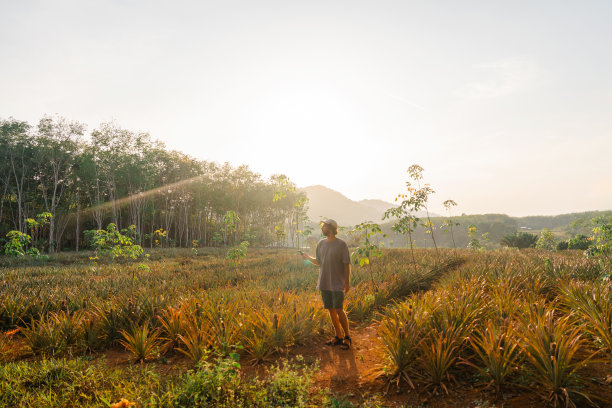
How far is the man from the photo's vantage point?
477cm

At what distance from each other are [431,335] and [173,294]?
19.8 feet

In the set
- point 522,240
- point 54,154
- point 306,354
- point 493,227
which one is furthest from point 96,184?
point 493,227

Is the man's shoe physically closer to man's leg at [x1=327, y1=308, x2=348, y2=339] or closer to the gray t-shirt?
Result: man's leg at [x1=327, y1=308, x2=348, y2=339]

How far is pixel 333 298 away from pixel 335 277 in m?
0.35

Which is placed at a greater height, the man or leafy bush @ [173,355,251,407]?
the man

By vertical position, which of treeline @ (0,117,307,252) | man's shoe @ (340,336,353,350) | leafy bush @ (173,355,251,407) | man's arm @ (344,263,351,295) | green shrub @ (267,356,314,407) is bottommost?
man's shoe @ (340,336,353,350)

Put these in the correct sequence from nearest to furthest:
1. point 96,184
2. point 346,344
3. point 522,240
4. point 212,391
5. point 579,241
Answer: point 212,391, point 346,344, point 579,241, point 522,240, point 96,184

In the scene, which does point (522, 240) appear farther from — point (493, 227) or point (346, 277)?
point (493, 227)

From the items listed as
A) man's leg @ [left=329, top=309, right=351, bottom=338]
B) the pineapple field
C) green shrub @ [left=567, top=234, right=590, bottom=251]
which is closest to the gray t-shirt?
man's leg @ [left=329, top=309, right=351, bottom=338]

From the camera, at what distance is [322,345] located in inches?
202

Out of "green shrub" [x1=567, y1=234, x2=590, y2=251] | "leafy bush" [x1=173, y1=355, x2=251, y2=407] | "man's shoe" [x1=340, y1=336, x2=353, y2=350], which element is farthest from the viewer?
"green shrub" [x1=567, y1=234, x2=590, y2=251]

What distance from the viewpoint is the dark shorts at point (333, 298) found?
4.76 meters

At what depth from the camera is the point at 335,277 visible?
4781 mm

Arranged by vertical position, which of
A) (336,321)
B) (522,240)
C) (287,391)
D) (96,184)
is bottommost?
(522,240)
